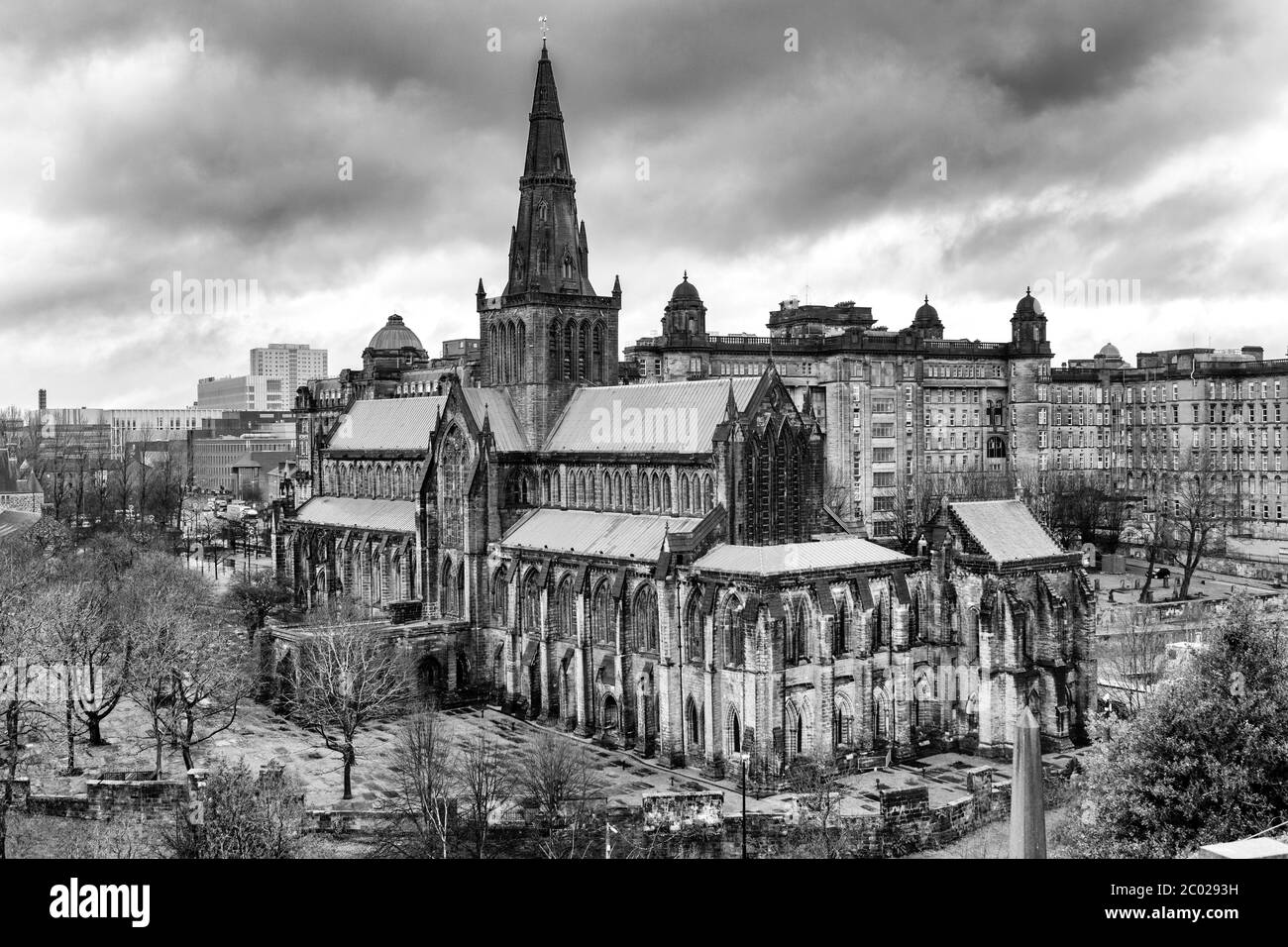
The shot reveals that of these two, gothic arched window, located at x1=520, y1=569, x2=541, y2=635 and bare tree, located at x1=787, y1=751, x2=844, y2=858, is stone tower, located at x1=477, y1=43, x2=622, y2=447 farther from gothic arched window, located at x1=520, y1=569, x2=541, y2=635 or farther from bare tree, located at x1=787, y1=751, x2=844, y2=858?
bare tree, located at x1=787, y1=751, x2=844, y2=858

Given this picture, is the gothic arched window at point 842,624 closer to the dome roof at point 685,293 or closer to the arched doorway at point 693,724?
the arched doorway at point 693,724

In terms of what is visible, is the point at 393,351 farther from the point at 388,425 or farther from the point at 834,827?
the point at 834,827

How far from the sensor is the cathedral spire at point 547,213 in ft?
257

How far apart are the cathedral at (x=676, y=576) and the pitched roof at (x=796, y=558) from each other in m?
0.17

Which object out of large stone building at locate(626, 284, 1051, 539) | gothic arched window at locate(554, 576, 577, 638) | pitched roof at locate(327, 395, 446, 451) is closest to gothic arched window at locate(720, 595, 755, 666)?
gothic arched window at locate(554, 576, 577, 638)

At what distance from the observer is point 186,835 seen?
113ft

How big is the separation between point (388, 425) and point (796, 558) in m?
47.4

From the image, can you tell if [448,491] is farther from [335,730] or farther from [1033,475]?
[1033,475]

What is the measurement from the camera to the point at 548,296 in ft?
256

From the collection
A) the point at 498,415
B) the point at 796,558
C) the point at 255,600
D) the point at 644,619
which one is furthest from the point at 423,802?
the point at 255,600

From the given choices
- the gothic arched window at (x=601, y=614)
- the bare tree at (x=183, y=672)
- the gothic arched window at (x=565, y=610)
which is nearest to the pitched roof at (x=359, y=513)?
the bare tree at (x=183, y=672)
